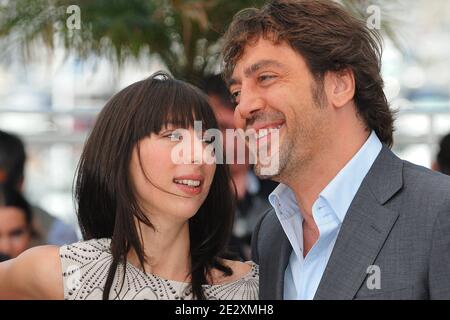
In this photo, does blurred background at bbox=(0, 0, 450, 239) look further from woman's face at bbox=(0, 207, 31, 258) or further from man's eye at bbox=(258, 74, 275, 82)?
man's eye at bbox=(258, 74, 275, 82)

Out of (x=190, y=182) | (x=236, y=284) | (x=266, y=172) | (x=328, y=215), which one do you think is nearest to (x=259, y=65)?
(x=266, y=172)

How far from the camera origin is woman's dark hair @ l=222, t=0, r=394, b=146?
9.73 feet

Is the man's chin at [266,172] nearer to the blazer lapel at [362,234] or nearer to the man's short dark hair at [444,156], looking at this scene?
the blazer lapel at [362,234]

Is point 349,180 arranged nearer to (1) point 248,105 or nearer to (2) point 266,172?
(2) point 266,172

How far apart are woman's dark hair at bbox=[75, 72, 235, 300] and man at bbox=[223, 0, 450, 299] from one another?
0.67ft

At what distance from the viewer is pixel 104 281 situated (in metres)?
2.81

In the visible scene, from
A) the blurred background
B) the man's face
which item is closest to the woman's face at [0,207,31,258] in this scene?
→ the blurred background

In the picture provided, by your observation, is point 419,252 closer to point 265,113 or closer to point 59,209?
point 265,113

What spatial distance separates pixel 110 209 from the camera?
3029mm

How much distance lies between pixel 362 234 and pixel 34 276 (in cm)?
114

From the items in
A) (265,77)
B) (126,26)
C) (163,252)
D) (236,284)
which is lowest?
(236,284)

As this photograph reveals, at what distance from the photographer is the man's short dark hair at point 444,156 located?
15.8 feet

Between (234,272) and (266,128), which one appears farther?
(234,272)
